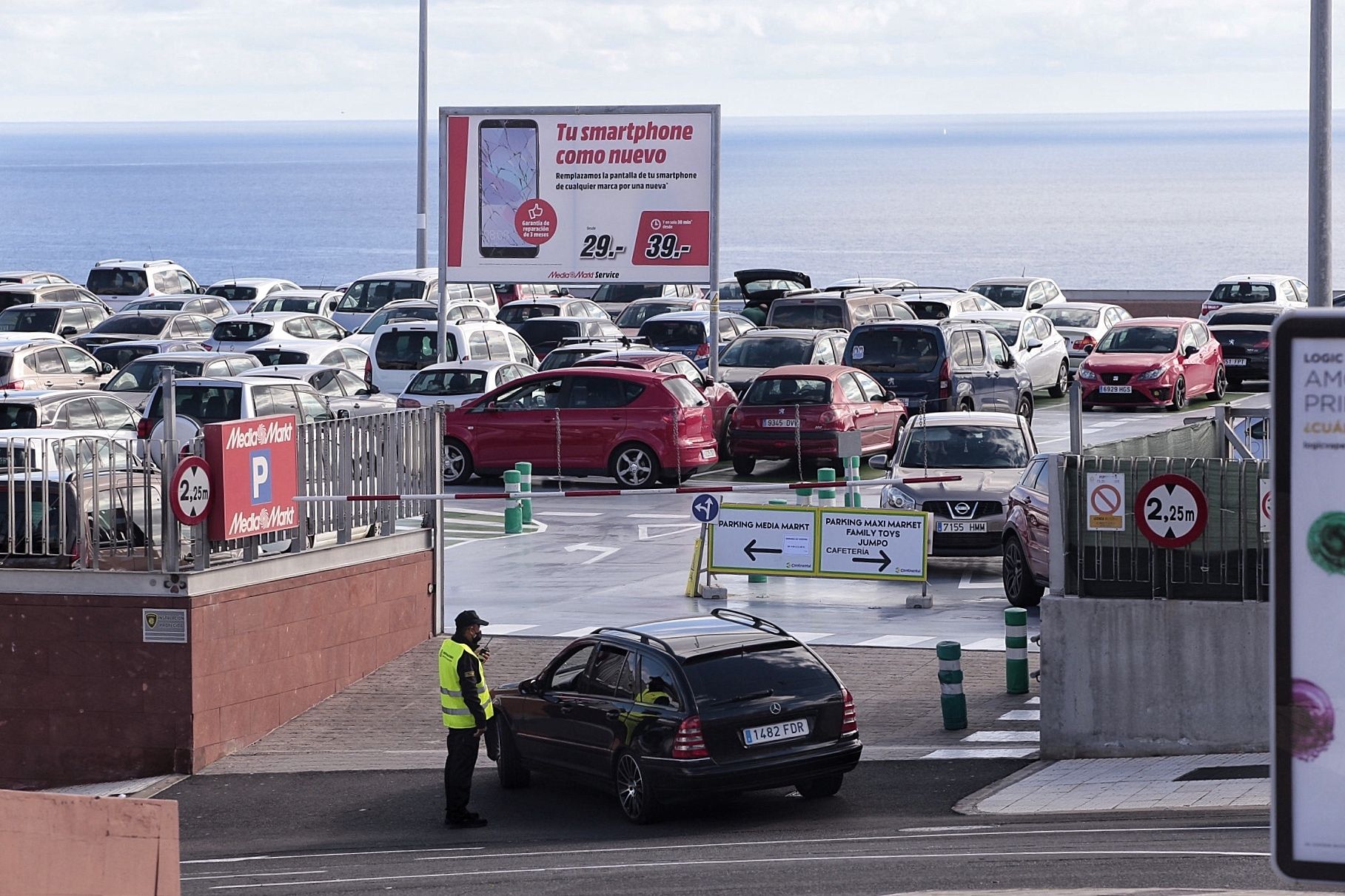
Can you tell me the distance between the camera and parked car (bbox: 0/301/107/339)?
138 feet

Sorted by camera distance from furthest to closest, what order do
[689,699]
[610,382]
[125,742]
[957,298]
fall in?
[957,298] → [610,382] → [125,742] → [689,699]

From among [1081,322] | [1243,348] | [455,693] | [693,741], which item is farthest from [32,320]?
[693,741]

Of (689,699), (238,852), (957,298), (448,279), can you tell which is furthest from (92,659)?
(957,298)

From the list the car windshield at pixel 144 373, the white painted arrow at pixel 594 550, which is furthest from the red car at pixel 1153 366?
the car windshield at pixel 144 373

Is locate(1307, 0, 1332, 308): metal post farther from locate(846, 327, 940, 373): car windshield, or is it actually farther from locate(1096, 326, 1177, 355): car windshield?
locate(1096, 326, 1177, 355): car windshield

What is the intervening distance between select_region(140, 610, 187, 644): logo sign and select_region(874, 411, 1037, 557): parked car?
24.9 feet

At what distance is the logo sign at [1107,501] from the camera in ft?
44.4

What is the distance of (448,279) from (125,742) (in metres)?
18.2

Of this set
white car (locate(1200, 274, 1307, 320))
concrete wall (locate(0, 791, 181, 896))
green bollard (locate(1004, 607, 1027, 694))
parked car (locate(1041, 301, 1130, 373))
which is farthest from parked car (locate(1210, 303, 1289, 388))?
concrete wall (locate(0, 791, 181, 896))

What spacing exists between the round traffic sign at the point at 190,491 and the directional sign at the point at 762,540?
19.3ft

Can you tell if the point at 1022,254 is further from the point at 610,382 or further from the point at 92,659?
the point at 92,659

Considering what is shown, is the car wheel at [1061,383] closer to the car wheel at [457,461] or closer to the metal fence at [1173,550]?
the car wheel at [457,461]

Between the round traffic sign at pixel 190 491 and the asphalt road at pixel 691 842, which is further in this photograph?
the round traffic sign at pixel 190 491

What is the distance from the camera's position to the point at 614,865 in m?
11.3
